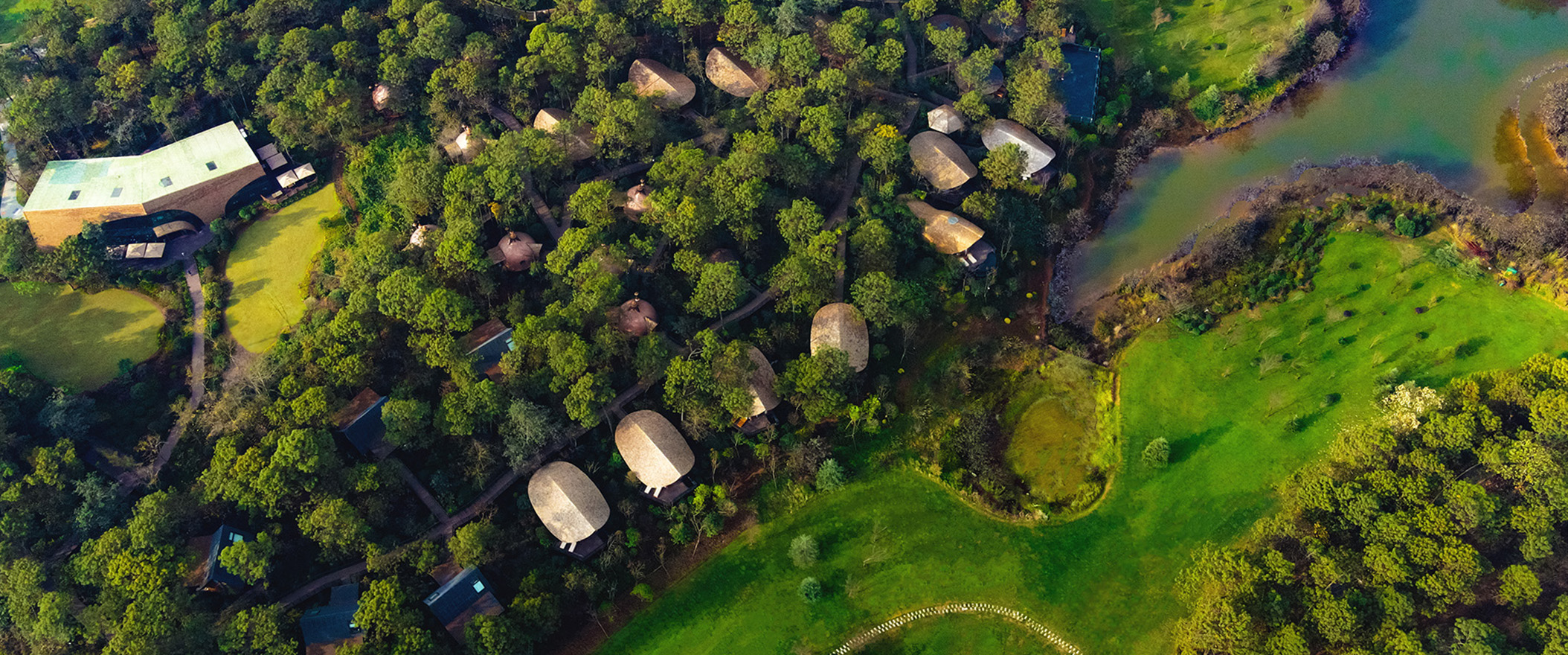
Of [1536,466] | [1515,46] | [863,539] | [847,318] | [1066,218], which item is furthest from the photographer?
[1515,46]

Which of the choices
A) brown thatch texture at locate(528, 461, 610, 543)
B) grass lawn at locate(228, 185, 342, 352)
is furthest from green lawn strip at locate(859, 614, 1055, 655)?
grass lawn at locate(228, 185, 342, 352)

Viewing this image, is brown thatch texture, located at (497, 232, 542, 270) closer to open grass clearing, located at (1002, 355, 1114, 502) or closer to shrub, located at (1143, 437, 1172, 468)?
open grass clearing, located at (1002, 355, 1114, 502)

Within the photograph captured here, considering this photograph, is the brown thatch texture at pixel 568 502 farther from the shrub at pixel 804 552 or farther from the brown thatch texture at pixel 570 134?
the brown thatch texture at pixel 570 134

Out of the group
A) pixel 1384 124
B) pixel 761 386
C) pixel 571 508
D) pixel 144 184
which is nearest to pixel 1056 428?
pixel 761 386

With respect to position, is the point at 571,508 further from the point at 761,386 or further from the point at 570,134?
the point at 570,134

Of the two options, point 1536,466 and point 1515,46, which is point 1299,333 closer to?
point 1536,466

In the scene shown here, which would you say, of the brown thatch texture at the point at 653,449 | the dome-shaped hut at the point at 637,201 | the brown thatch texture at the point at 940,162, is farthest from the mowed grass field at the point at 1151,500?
the dome-shaped hut at the point at 637,201

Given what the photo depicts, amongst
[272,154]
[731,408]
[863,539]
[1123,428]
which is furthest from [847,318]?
[272,154]
